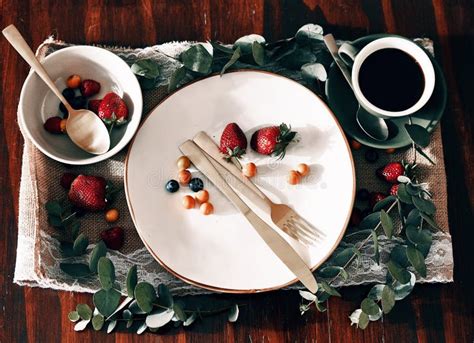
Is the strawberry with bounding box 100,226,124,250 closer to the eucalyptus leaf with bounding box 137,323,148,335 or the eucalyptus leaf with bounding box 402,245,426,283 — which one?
the eucalyptus leaf with bounding box 137,323,148,335

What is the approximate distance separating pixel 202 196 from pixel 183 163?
5cm

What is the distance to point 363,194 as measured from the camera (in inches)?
42.5

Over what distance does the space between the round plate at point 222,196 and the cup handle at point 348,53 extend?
70 millimetres

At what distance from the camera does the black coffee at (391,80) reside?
1033mm

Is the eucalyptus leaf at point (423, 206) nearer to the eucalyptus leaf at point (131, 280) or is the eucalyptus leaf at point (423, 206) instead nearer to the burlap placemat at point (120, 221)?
the burlap placemat at point (120, 221)

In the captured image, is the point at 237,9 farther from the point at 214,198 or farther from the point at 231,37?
the point at 214,198

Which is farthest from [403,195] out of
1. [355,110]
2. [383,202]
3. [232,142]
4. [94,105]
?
[94,105]

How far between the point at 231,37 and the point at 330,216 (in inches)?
12.6

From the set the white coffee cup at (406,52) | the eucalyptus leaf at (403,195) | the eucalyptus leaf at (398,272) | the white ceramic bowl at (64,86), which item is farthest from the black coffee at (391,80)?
the white ceramic bowl at (64,86)

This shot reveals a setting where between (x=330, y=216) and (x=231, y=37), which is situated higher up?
(x=231, y=37)

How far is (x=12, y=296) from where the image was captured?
108 centimetres

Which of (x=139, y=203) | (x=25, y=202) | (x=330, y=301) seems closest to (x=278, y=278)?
(x=330, y=301)

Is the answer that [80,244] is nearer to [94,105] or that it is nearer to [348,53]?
[94,105]

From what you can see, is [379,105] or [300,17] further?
[300,17]
